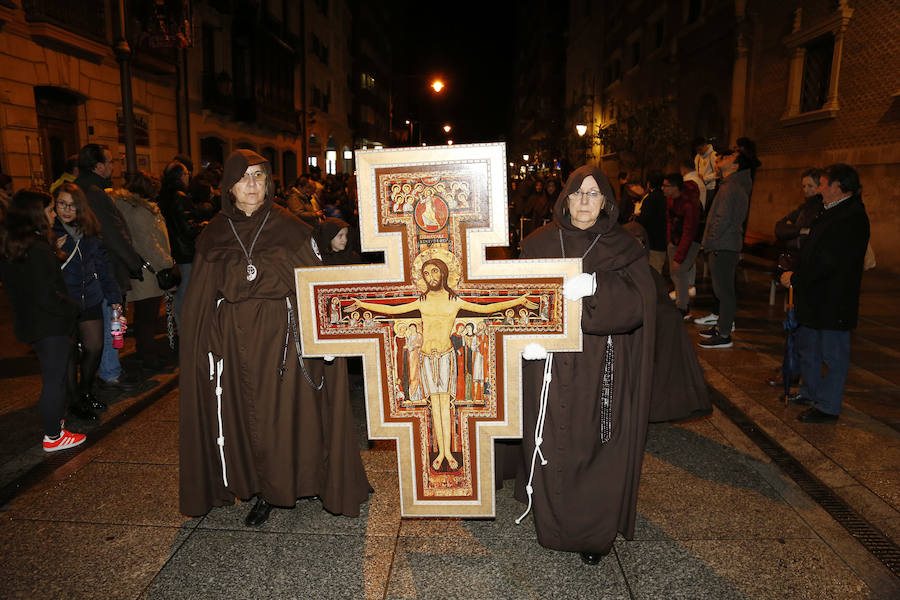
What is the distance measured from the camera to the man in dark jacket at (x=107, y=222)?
5266mm

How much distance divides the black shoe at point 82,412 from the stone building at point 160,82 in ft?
22.3

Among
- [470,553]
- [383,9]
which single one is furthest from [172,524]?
[383,9]

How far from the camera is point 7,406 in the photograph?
507 cm

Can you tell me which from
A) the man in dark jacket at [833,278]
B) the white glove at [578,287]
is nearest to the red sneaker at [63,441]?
the white glove at [578,287]

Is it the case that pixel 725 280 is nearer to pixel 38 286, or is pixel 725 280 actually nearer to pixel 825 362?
pixel 825 362

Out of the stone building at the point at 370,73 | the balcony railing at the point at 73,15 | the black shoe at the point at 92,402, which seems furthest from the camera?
the stone building at the point at 370,73

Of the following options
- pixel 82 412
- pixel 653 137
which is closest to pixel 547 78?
pixel 653 137

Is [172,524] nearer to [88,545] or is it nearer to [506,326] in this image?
[88,545]

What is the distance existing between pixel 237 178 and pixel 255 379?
3.54ft

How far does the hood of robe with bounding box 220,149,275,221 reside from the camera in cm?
318

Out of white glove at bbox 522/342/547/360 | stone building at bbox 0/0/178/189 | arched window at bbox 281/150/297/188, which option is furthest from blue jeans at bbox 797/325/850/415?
arched window at bbox 281/150/297/188

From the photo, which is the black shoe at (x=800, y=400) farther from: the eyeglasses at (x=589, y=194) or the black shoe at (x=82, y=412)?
the black shoe at (x=82, y=412)

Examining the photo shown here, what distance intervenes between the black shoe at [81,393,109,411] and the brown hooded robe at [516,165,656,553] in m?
3.86

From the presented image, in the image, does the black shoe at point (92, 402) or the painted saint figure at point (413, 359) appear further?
the black shoe at point (92, 402)
